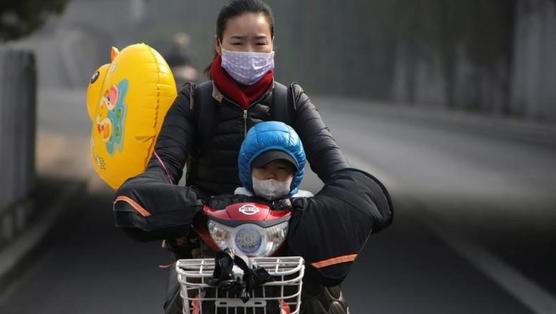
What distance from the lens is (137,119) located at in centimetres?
454

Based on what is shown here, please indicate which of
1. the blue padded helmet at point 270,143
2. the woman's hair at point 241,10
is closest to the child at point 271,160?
the blue padded helmet at point 270,143

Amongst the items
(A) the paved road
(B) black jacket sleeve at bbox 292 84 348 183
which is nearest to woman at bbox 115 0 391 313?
(B) black jacket sleeve at bbox 292 84 348 183

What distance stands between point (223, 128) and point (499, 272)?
5.83 metres

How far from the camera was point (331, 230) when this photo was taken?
385 cm

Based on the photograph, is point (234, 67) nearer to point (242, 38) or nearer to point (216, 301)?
point (242, 38)

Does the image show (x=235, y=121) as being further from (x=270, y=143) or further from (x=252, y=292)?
(x=252, y=292)

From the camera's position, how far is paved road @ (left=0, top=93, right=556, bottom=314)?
867cm

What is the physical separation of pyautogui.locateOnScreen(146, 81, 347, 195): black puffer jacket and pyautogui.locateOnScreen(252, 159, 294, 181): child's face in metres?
0.48

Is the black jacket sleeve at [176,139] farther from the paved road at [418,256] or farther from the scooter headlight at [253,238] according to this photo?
the paved road at [418,256]

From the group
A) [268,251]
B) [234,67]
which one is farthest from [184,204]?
[234,67]

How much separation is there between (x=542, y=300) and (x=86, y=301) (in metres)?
3.05

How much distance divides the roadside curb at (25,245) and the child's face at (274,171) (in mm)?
5433

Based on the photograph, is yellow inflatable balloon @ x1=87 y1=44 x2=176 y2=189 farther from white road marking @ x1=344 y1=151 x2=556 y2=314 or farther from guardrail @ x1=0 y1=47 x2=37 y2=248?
guardrail @ x1=0 y1=47 x2=37 y2=248

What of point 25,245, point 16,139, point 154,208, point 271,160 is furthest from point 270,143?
point 16,139
